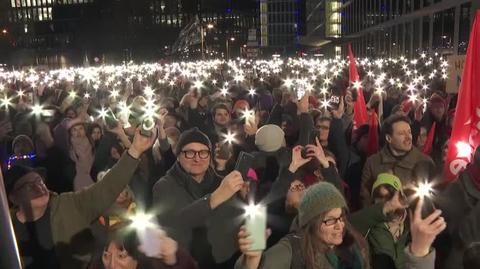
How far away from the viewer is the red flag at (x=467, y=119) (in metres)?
4.86

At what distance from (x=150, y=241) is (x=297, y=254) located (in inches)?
27.9

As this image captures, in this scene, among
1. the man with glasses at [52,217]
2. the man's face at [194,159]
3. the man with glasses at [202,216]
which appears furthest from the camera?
the man's face at [194,159]

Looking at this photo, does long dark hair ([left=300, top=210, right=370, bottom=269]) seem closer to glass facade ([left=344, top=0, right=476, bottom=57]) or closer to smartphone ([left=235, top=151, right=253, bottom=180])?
smartphone ([left=235, top=151, right=253, bottom=180])

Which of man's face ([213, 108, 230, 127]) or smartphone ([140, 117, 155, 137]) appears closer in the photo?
smartphone ([140, 117, 155, 137])

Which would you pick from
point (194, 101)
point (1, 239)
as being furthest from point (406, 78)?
point (1, 239)

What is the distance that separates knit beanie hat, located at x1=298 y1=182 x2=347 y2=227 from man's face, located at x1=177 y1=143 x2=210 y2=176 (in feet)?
3.57

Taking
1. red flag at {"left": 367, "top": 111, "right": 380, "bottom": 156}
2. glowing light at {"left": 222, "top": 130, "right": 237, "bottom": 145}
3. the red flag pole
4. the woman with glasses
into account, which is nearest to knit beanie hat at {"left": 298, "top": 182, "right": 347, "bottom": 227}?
the woman with glasses

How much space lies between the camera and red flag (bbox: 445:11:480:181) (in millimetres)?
4863

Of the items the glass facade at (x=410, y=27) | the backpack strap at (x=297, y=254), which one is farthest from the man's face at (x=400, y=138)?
the glass facade at (x=410, y=27)

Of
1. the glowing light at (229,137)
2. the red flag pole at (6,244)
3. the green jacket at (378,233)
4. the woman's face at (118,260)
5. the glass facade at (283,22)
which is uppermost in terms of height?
the glass facade at (283,22)

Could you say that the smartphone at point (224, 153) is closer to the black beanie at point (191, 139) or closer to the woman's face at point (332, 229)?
the black beanie at point (191, 139)

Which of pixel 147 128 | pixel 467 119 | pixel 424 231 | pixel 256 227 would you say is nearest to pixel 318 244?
pixel 424 231

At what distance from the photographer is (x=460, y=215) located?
3832 mm

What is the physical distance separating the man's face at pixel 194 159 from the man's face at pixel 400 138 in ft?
5.67
